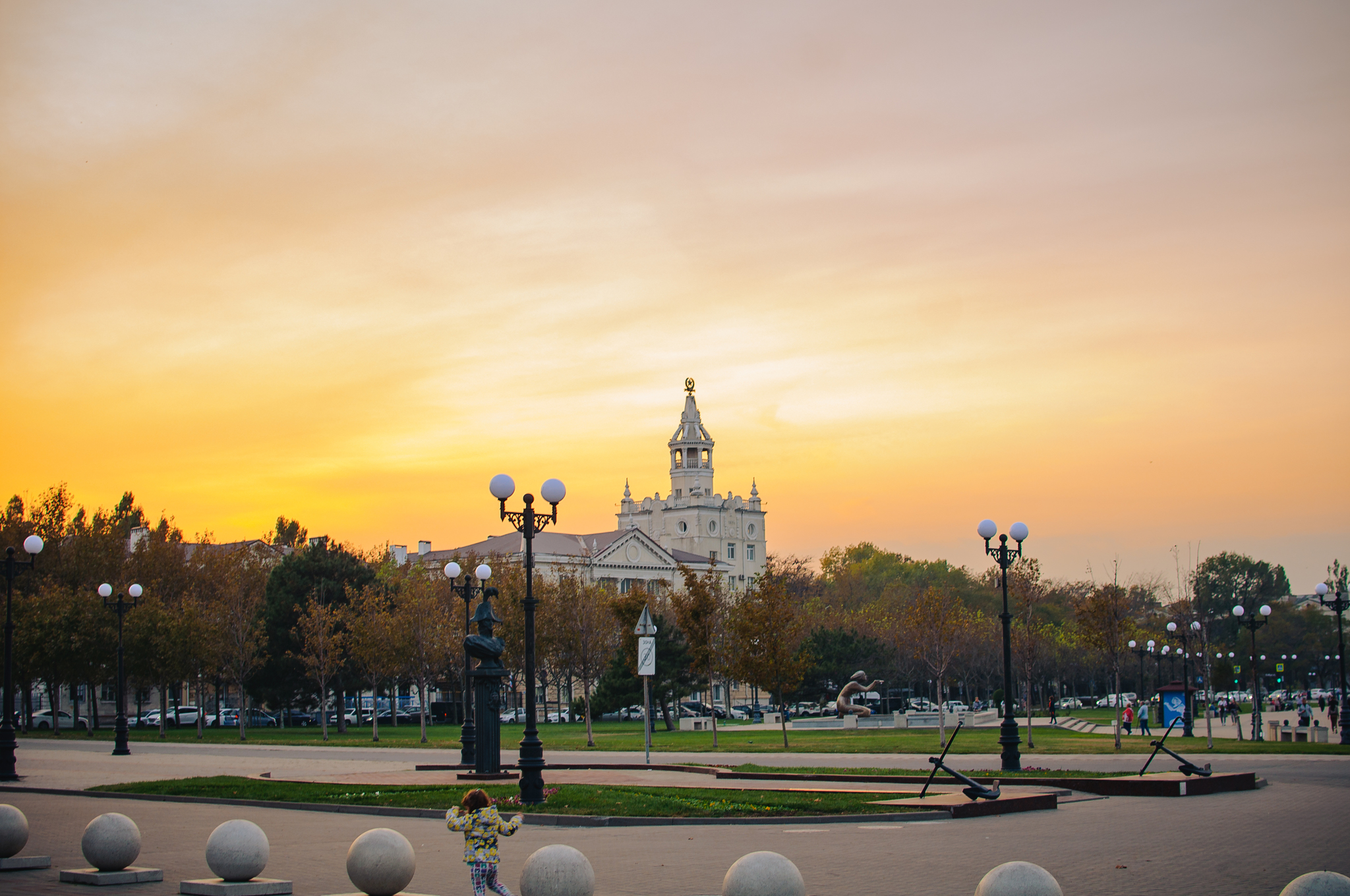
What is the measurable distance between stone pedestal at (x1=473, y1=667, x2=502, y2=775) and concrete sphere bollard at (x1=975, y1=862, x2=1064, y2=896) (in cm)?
1771

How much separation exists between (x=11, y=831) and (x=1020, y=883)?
427 inches

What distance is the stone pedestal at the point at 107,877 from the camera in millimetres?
12727

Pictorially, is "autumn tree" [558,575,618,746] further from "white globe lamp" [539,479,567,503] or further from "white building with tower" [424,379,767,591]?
"white building with tower" [424,379,767,591]

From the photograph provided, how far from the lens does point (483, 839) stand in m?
10.6

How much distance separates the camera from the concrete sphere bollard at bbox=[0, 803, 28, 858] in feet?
44.2

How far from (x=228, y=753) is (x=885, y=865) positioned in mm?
36550

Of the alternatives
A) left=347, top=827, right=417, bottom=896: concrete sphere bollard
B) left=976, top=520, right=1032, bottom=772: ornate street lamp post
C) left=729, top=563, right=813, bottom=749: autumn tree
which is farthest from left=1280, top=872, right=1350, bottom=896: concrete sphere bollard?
left=729, top=563, right=813, bottom=749: autumn tree

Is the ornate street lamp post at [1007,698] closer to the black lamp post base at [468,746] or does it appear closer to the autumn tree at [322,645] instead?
the black lamp post base at [468,746]

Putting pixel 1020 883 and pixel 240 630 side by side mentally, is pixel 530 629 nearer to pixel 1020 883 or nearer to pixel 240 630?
pixel 1020 883

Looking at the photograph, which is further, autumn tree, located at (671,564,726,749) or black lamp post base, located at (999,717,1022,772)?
autumn tree, located at (671,564,726,749)

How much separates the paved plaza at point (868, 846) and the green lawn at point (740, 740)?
14.0m

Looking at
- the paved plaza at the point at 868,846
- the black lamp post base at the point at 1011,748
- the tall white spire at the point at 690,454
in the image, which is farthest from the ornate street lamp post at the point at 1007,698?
the tall white spire at the point at 690,454

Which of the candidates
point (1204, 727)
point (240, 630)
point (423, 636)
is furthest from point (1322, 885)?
point (240, 630)

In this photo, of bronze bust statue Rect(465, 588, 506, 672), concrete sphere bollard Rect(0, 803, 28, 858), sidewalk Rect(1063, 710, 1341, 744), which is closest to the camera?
concrete sphere bollard Rect(0, 803, 28, 858)
